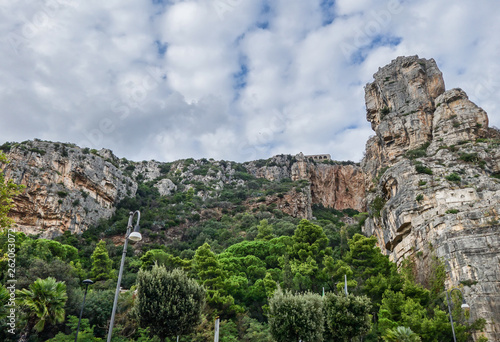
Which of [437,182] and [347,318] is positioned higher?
[437,182]

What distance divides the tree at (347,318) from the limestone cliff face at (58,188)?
156ft

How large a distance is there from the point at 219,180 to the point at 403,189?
6131 cm

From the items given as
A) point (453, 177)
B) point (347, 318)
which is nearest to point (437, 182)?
point (453, 177)

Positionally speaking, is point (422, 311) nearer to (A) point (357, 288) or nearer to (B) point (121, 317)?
(A) point (357, 288)

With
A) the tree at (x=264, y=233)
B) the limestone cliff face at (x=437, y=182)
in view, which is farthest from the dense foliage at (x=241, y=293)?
the limestone cliff face at (x=437, y=182)

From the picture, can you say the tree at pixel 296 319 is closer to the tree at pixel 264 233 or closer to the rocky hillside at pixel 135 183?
the tree at pixel 264 233

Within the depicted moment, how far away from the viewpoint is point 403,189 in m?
34.3

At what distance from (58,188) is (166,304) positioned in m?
46.9

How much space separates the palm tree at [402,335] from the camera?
717 inches

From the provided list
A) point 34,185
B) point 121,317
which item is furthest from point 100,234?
point 121,317

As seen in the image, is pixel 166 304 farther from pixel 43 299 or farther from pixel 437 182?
pixel 437 182

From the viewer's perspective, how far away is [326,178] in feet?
307

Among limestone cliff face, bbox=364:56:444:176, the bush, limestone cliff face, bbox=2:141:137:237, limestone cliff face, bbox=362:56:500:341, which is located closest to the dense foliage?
limestone cliff face, bbox=362:56:500:341

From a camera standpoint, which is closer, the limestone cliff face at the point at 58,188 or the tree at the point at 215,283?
the tree at the point at 215,283
